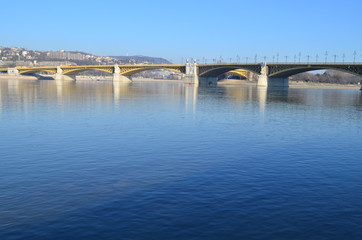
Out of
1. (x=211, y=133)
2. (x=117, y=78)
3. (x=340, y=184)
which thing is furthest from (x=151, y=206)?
(x=117, y=78)

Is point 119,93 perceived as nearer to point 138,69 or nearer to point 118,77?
point 138,69

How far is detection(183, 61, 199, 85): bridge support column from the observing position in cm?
15338

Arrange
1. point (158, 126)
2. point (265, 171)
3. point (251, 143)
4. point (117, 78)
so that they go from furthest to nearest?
point (117, 78)
point (158, 126)
point (251, 143)
point (265, 171)

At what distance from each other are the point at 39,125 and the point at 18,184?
592 inches

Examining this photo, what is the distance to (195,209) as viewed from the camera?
11266 mm

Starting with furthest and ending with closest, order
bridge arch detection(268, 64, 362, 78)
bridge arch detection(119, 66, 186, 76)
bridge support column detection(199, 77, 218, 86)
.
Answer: bridge arch detection(119, 66, 186, 76), bridge support column detection(199, 77, 218, 86), bridge arch detection(268, 64, 362, 78)

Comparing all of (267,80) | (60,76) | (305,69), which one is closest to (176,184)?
(305,69)

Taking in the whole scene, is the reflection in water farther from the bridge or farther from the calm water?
the bridge

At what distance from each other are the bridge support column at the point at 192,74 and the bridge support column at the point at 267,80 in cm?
3187

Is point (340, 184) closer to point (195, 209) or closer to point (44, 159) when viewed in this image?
point (195, 209)

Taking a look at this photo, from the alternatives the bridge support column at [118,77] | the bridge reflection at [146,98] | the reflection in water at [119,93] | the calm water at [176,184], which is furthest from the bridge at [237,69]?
the calm water at [176,184]

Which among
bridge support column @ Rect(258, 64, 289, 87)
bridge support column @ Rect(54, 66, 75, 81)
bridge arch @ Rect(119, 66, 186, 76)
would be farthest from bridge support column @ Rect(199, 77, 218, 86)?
bridge support column @ Rect(54, 66, 75, 81)

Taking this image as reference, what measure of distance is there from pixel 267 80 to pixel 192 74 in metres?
38.0

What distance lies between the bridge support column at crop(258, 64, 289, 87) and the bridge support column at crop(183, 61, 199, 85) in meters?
31.9
